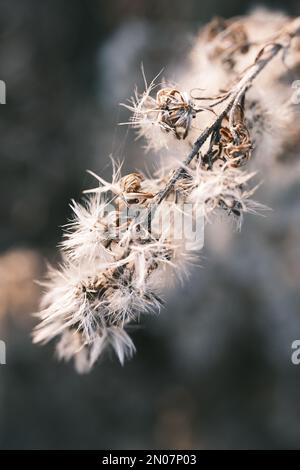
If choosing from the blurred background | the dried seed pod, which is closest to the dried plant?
the dried seed pod

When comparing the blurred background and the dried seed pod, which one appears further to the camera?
the blurred background

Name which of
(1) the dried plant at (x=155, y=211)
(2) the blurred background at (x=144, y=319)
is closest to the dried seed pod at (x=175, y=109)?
(1) the dried plant at (x=155, y=211)

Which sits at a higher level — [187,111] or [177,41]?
[177,41]

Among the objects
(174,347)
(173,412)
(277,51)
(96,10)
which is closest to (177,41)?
(96,10)

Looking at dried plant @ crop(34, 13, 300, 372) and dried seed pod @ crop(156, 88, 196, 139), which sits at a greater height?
dried seed pod @ crop(156, 88, 196, 139)

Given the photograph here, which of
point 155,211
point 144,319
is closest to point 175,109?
point 155,211

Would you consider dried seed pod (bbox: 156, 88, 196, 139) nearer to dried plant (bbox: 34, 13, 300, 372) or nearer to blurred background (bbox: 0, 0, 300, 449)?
dried plant (bbox: 34, 13, 300, 372)
